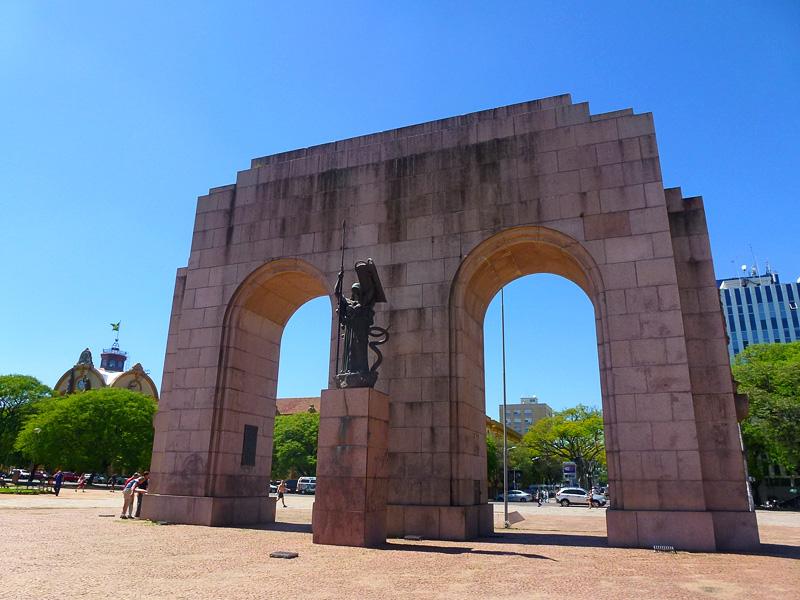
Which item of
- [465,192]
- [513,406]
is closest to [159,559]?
[465,192]

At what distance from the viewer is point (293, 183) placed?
62.8ft

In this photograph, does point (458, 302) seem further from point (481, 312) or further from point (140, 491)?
point (140, 491)

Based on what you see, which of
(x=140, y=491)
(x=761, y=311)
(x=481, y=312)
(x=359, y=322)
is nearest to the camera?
(x=359, y=322)

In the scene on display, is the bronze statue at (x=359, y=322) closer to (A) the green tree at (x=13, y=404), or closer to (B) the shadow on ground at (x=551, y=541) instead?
(B) the shadow on ground at (x=551, y=541)

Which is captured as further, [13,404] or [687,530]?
[13,404]

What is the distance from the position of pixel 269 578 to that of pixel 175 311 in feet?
46.0

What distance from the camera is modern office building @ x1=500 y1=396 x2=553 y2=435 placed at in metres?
138

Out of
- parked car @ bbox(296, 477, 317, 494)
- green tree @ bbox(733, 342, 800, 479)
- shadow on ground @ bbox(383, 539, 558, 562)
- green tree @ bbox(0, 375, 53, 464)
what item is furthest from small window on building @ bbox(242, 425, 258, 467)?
green tree @ bbox(0, 375, 53, 464)

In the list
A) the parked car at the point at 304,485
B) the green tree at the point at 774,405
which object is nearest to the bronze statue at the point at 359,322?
the green tree at the point at 774,405

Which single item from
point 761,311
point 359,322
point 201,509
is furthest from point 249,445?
point 761,311

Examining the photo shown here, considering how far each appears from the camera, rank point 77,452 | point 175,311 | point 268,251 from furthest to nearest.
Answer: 1. point 77,452
2. point 175,311
3. point 268,251

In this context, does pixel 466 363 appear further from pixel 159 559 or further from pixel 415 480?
pixel 159 559

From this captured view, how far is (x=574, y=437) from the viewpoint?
69.5 meters

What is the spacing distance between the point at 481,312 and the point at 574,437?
5691 cm
